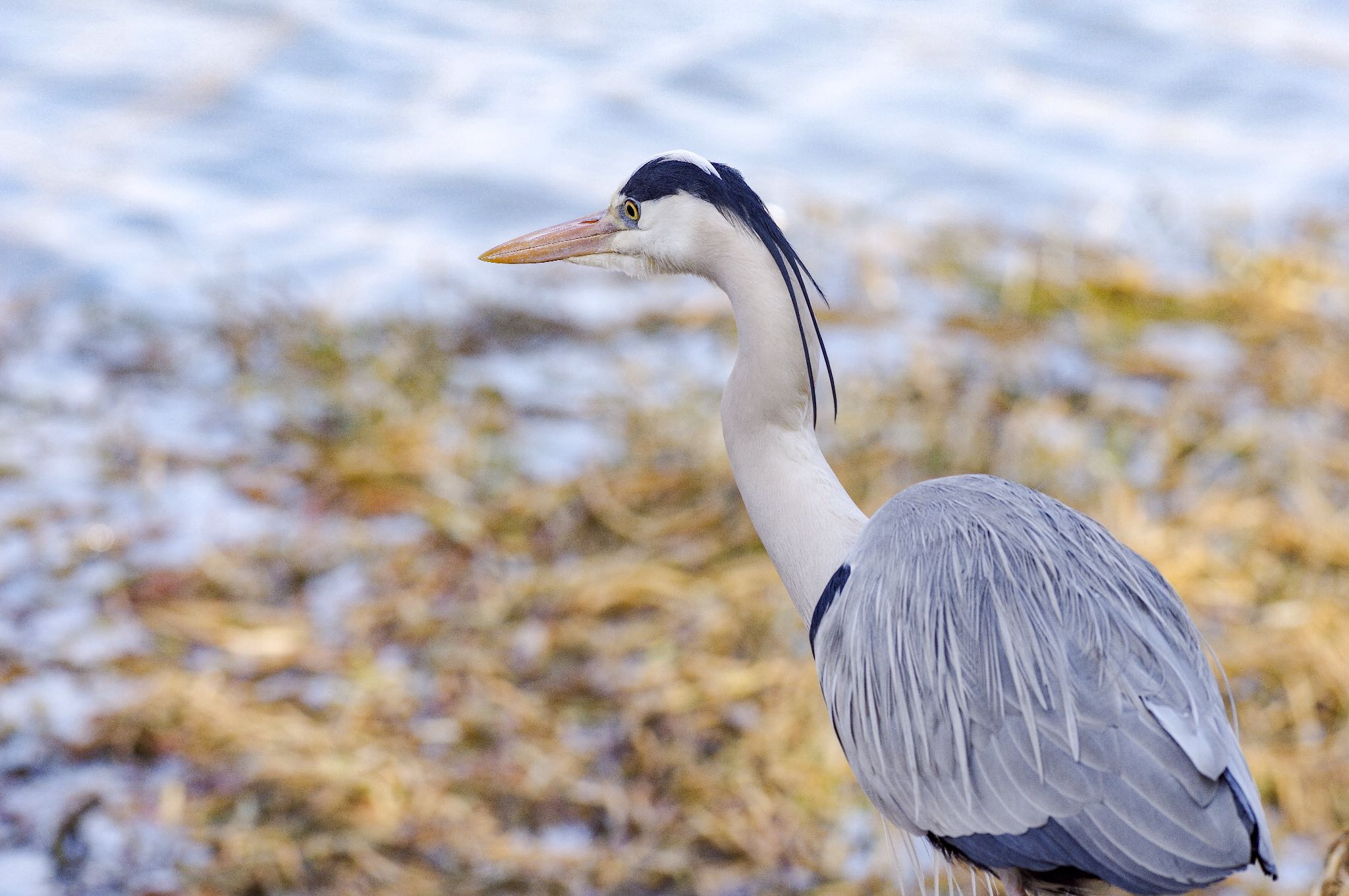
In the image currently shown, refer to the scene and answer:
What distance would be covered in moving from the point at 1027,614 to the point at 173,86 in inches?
231

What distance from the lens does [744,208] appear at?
7.05 feet

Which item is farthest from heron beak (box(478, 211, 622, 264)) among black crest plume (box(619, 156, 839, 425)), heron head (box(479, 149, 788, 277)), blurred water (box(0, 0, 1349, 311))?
blurred water (box(0, 0, 1349, 311))

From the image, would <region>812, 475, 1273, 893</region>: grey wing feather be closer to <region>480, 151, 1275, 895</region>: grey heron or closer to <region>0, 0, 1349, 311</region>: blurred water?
<region>480, 151, 1275, 895</region>: grey heron

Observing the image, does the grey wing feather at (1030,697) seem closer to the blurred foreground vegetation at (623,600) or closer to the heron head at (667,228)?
the heron head at (667,228)

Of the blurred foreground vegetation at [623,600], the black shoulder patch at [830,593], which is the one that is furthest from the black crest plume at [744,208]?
the blurred foreground vegetation at [623,600]

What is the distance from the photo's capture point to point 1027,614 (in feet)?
6.46

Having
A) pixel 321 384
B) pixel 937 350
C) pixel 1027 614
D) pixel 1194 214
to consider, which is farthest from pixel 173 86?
pixel 1027 614

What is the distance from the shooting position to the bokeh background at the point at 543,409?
3.20 metres

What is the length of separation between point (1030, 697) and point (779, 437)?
54 cm

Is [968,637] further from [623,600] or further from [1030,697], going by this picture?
[623,600]

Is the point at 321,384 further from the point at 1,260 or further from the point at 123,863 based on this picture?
the point at 123,863

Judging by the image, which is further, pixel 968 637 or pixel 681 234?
pixel 681 234

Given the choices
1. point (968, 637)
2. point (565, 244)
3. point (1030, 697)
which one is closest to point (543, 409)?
point (565, 244)

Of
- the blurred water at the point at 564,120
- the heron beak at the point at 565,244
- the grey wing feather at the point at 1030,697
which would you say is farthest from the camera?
the blurred water at the point at 564,120
